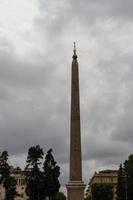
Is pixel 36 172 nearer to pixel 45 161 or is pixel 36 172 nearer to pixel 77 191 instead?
pixel 45 161

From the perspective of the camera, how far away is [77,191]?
42688 millimetres

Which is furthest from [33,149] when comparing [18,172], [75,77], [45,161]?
[18,172]

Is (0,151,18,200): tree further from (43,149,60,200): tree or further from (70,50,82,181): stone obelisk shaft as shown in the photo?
(70,50,82,181): stone obelisk shaft

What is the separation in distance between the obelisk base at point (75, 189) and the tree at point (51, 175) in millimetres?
43739

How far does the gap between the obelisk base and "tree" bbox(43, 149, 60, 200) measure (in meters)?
43.7

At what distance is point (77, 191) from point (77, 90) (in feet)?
24.9

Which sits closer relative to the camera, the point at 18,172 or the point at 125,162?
the point at 125,162

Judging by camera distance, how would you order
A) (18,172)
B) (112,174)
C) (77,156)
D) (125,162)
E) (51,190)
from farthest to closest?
(112,174) < (18,172) < (125,162) < (51,190) < (77,156)

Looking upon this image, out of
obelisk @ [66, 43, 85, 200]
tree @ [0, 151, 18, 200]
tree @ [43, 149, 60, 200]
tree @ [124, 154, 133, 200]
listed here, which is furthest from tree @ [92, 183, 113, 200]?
obelisk @ [66, 43, 85, 200]

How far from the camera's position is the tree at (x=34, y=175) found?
283ft

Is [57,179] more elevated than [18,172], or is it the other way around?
[18,172]

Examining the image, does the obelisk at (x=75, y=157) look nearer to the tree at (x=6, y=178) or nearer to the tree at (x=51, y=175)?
the tree at (x=51, y=175)

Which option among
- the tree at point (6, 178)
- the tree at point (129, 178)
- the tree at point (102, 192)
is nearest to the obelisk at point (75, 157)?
the tree at point (6, 178)

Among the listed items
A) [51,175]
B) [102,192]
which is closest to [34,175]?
[51,175]
